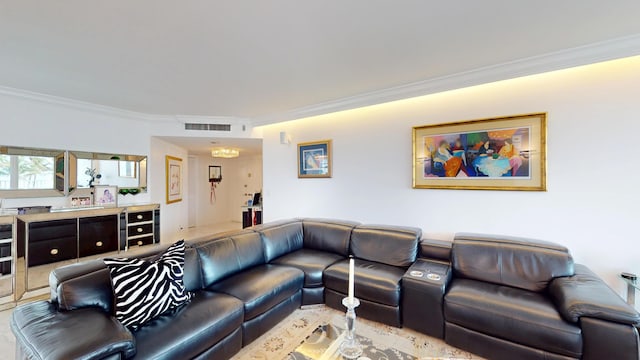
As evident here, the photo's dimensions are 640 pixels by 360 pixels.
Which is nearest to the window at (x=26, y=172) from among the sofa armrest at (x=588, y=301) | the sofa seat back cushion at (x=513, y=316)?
the sofa seat back cushion at (x=513, y=316)

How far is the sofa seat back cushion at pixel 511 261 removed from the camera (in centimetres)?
213

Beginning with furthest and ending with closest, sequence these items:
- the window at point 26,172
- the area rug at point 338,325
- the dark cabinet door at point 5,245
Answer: the window at point 26,172 → the dark cabinet door at point 5,245 → the area rug at point 338,325

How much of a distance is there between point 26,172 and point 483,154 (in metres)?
5.70

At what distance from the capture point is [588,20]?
1876 mm

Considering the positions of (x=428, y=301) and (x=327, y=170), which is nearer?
(x=428, y=301)

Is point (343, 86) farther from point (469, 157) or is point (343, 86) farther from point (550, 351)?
point (550, 351)

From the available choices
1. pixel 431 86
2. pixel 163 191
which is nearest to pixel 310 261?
pixel 431 86

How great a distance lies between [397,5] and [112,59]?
99.6 inches

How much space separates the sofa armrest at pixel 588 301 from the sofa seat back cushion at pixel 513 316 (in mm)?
78

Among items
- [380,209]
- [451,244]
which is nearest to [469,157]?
[451,244]

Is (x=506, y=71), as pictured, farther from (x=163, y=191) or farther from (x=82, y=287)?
(x=163, y=191)

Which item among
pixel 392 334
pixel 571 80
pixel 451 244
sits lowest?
pixel 392 334

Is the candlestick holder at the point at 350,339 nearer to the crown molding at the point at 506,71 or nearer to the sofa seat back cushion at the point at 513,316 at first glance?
the sofa seat back cushion at the point at 513,316

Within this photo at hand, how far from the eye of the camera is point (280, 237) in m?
3.14
